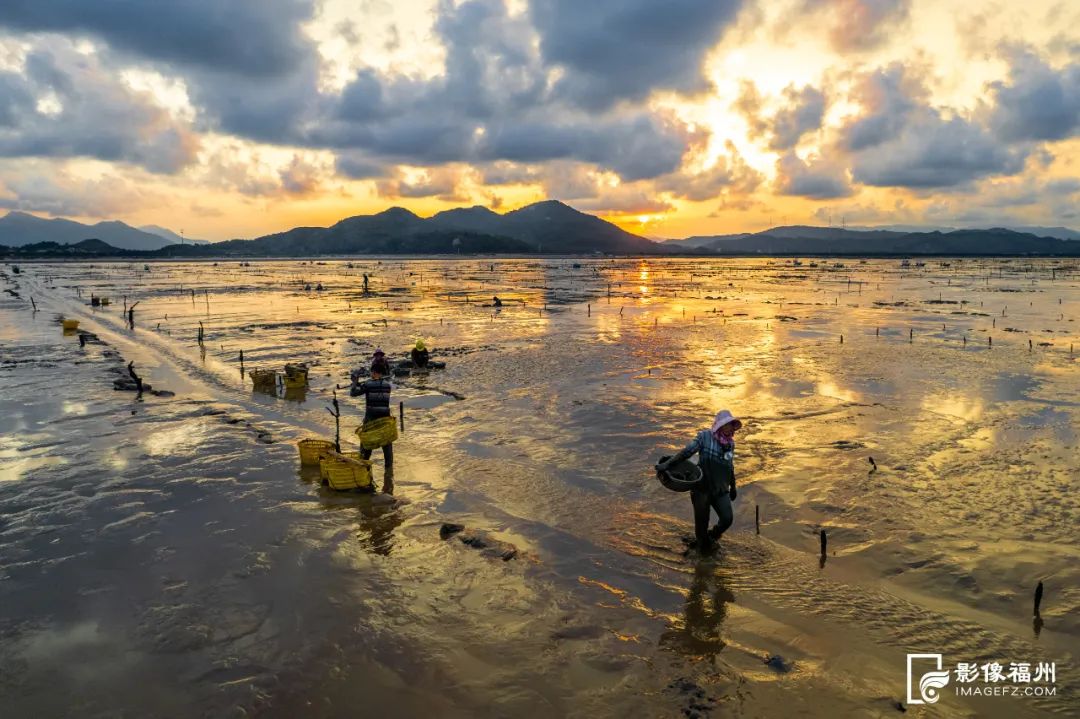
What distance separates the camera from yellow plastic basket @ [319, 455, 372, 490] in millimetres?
12359

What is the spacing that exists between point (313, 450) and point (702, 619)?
30.5ft

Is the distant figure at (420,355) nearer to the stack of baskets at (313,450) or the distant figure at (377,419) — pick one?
the stack of baskets at (313,450)

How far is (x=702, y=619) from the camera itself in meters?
8.32

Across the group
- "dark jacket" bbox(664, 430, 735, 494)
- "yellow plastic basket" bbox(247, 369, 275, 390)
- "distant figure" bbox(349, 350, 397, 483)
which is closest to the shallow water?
"yellow plastic basket" bbox(247, 369, 275, 390)

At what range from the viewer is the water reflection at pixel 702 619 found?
778 cm

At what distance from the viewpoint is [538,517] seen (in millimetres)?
11664

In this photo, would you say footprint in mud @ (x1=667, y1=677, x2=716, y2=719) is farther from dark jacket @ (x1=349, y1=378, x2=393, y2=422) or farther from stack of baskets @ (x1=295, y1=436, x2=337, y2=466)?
stack of baskets @ (x1=295, y1=436, x2=337, y2=466)

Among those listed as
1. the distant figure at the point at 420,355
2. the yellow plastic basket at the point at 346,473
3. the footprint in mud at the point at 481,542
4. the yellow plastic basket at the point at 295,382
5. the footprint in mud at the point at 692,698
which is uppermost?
the distant figure at the point at 420,355

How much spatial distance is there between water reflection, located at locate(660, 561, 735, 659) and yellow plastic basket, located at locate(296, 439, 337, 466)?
333 inches

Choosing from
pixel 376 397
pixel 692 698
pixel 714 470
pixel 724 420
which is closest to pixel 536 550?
pixel 714 470

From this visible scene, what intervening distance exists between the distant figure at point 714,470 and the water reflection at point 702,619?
689mm

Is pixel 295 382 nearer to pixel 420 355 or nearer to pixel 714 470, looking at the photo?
pixel 420 355

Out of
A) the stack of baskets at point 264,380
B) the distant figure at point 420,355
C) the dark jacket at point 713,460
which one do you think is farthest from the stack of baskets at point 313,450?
the distant figure at point 420,355

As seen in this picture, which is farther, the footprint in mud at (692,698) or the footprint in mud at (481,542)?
the footprint in mud at (481,542)
